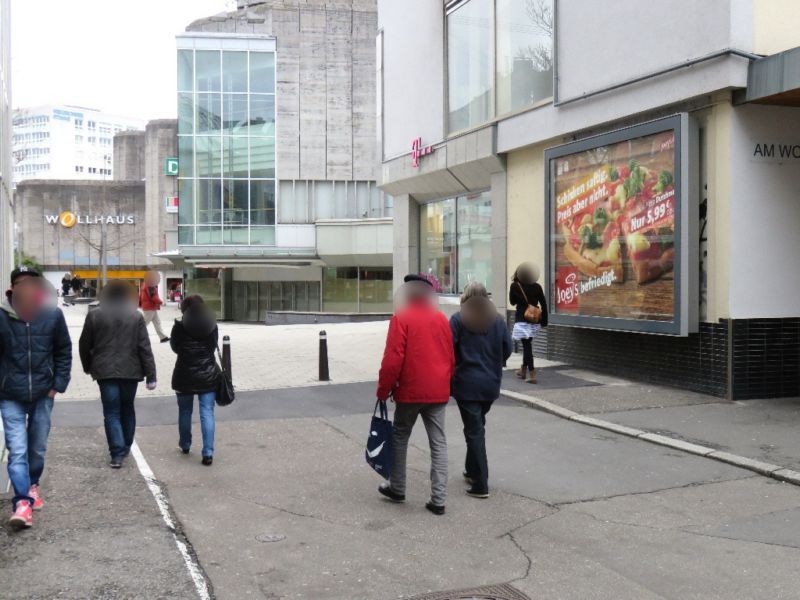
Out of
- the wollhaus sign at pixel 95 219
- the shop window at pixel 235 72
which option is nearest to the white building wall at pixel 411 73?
the shop window at pixel 235 72

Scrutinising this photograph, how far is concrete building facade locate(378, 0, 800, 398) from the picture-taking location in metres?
10.1

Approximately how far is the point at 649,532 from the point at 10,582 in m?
4.08

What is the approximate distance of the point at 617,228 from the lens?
1162cm

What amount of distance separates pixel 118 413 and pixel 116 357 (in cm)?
53

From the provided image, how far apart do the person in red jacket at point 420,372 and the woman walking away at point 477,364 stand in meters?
0.20

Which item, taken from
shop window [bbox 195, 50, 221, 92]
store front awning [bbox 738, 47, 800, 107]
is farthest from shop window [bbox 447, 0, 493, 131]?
shop window [bbox 195, 50, 221, 92]

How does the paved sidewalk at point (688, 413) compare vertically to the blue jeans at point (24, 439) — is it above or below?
below

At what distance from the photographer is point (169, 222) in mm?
66500

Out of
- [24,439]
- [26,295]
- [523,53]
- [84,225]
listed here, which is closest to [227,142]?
[523,53]

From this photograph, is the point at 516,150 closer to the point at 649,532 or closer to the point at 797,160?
the point at 797,160

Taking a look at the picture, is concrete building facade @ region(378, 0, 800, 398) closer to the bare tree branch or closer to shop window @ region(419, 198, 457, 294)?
the bare tree branch

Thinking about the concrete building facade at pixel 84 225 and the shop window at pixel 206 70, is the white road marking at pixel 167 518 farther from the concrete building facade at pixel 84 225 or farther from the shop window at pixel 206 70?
the concrete building facade at pixel 84 225

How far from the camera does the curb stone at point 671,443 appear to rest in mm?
7004

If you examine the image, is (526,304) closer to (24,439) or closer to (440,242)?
(440,242)
